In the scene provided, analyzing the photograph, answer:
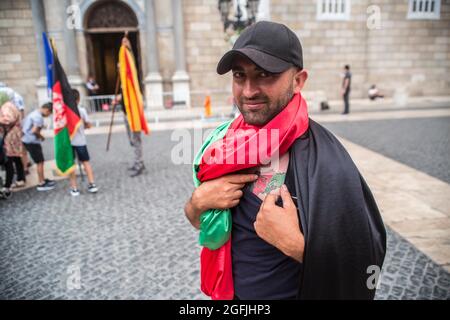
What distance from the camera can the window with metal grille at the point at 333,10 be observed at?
15.6 metres

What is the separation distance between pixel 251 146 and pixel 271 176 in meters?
0.16

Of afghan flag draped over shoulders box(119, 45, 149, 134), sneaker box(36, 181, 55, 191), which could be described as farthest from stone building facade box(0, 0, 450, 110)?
sneaker box(36, 181, 55, 191)

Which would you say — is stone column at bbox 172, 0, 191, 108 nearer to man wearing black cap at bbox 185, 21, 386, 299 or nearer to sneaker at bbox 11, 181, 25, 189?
sneaker at bbox 11, 181, 25, 189

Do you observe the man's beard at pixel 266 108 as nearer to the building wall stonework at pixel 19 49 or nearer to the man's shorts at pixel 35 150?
the man's shorts at pixel 35 150

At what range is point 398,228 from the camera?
423 centimetres

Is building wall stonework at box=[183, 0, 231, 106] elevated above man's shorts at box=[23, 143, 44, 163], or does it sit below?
above

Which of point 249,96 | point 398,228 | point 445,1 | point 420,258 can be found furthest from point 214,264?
point 445,1

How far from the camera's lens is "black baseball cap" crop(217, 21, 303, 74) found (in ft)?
4.01

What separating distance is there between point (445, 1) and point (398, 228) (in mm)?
16956

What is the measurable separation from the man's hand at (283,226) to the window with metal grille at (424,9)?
18457 millimetres

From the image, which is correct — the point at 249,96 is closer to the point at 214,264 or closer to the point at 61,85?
the point at 214,264

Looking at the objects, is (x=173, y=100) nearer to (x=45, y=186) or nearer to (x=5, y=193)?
(x=45, y=186)

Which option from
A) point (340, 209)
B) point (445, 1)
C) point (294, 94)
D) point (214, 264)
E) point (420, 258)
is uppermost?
point (445, 1)

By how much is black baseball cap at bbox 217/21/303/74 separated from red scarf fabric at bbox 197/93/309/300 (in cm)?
17
